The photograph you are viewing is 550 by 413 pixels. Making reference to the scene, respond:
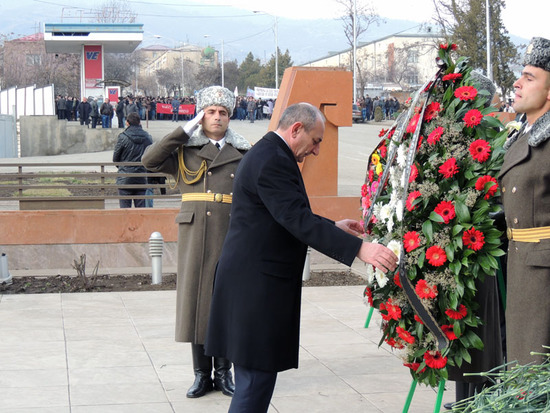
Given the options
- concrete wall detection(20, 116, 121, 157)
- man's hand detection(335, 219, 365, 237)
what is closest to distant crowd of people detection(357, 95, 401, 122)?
concrete wall detection(20, 116, 121, 157)

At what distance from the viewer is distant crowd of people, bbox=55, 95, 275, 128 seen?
116 feet

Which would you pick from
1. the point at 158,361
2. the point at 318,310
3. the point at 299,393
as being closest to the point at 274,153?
the point at 299,393

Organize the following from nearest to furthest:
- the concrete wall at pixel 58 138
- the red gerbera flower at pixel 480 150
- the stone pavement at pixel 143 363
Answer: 1. the red gerbera flower at pixel 480 150
2. the stone pavement at pixel 143 363
3. the concrete wall at pixel 58 138

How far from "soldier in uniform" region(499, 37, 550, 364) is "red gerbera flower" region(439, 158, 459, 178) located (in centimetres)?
28

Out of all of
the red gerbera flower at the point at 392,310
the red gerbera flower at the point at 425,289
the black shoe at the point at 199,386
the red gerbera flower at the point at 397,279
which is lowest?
the black shoe at the point at 199,386

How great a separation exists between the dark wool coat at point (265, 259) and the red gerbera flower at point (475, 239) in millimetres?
683

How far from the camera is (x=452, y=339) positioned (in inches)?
175

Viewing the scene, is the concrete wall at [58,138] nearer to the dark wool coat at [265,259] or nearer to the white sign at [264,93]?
the white sign at [264,93]

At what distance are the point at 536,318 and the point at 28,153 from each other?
97.9 feet

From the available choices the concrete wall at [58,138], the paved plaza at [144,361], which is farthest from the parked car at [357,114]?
the paved plaza at [144,361]

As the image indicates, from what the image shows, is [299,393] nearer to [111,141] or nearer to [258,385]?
[258,385]

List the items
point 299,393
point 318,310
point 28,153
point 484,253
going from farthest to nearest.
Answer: point 28,153 → point 318,310 → point 299,393 → point 484,253

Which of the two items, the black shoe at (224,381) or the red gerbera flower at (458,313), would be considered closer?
the red gerbera flower at (458,313)

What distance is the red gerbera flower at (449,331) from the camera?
4.46 metres
